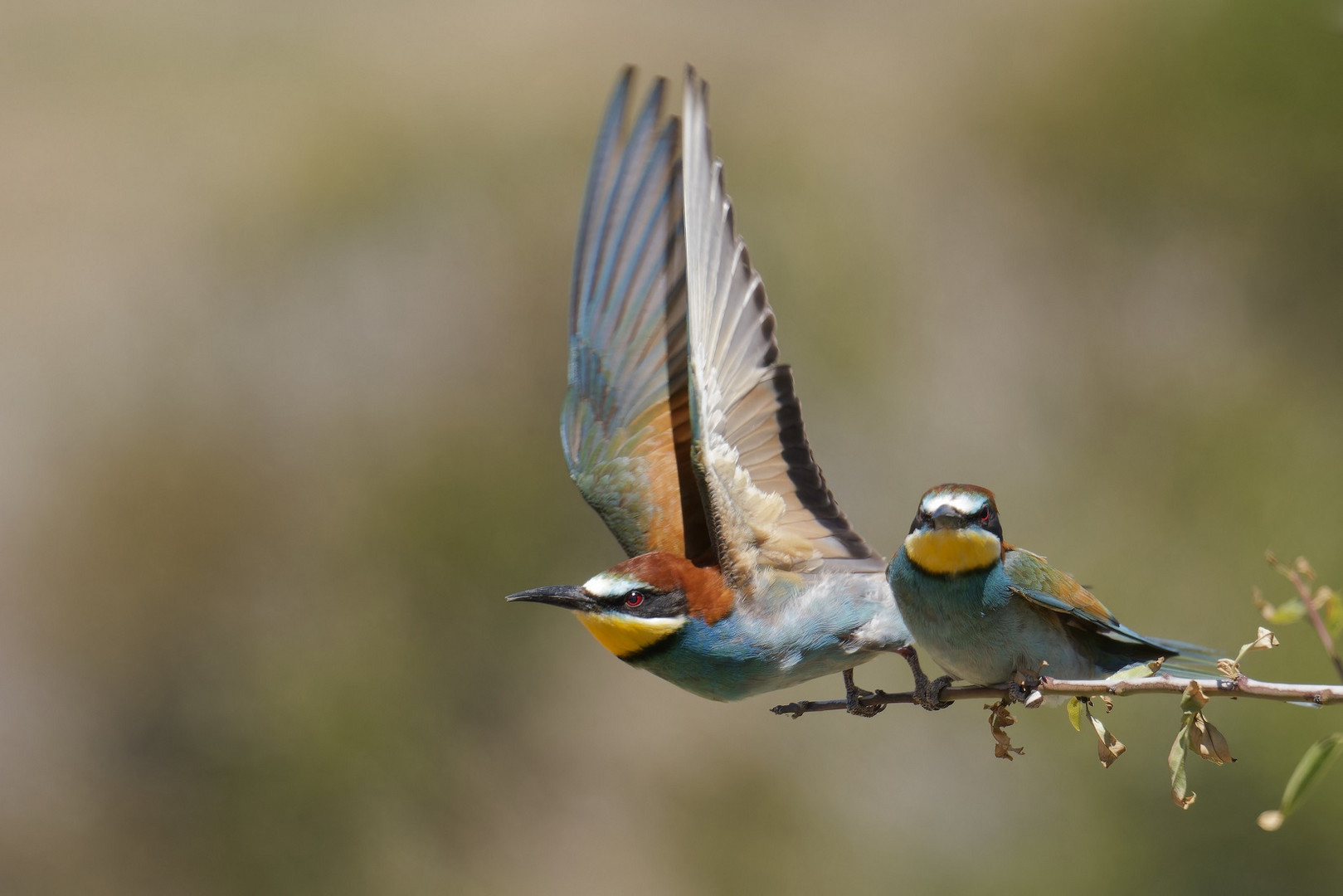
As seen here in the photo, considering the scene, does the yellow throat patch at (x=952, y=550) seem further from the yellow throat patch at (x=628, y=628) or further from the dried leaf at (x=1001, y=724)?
the yellow throat patch at (x=628, y=628)

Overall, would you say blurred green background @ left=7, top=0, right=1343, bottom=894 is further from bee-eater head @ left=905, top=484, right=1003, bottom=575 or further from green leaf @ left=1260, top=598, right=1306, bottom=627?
green leaf @ left=1260, top=598, right=1306, bottom=627

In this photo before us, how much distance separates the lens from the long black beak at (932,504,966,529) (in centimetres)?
152

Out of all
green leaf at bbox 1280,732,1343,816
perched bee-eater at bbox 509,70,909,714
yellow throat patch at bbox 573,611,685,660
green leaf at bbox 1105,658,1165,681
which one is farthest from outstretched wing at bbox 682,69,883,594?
green leaf at bbox 1280,732,1343,816

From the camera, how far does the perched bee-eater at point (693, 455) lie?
67.1 inches

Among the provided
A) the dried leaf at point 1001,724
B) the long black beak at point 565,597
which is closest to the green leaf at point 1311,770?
the dried leaf at point 1001,724

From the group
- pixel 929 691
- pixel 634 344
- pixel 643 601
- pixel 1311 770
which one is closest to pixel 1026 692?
pixel 929 691

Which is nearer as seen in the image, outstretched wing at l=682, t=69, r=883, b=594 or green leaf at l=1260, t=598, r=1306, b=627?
green leaf at l=1260, t=598, r=1306, b=627

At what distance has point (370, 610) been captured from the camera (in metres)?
4.39

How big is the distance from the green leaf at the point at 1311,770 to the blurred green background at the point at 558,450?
2933mm

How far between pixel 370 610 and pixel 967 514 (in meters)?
3.19

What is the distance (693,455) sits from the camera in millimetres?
1721

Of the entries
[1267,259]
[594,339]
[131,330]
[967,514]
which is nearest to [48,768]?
[131,330]

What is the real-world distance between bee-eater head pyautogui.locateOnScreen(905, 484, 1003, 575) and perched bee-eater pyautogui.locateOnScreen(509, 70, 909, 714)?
20 cm

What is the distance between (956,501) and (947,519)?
24 mm
